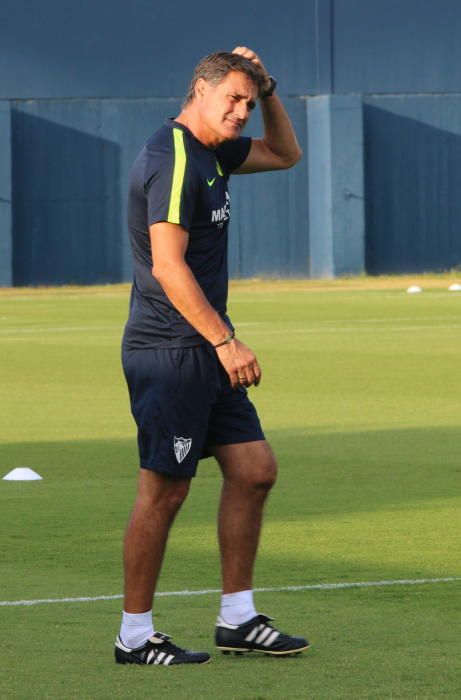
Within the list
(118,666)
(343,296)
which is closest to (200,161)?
(118,666)

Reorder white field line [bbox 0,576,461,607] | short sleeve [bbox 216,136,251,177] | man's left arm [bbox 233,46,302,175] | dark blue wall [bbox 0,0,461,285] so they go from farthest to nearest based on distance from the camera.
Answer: dark blue wall [bbox 0,0,461,285], white field line [bbox 0,576,461,607], man's left arm [bbox 233,46,302,175], short sleeve [bbox 216,136,251,177]

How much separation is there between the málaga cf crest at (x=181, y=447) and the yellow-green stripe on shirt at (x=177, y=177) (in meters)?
0.78

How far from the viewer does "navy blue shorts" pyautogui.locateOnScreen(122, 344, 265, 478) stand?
6816 millimetres

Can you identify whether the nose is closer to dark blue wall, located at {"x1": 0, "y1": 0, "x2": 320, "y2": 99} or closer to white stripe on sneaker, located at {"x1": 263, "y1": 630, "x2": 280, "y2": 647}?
white stripe on sneaker, located at {"x1": 263, "y1": 630, "x2": 280, "y2": 647}

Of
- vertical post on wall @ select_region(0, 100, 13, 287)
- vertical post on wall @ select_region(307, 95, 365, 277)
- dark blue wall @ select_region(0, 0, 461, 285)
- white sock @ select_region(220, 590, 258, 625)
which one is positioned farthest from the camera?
vertical post on wall @ select_region(307, 95, 365, 277)

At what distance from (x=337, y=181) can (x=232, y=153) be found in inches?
1652

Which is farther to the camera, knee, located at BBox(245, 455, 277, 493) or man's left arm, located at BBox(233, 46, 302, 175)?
man's left arm, located at BBox(233, 46, 302, 175)

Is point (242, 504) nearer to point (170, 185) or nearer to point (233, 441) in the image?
point (233, 441)

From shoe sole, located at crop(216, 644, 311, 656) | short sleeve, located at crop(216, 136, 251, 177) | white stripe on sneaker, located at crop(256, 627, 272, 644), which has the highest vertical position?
short sleeve, located at crop(216, 136, 251, 177)

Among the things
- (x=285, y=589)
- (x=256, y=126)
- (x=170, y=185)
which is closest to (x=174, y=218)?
(x=170, y=185)

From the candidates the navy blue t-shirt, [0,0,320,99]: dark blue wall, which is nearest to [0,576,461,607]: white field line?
the navy blue t-shirt

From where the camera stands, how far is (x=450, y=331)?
87.0 feet

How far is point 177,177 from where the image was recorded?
6703 mm

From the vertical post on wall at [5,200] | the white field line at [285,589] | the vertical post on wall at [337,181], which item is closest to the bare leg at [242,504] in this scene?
the white field line at [285,589]
